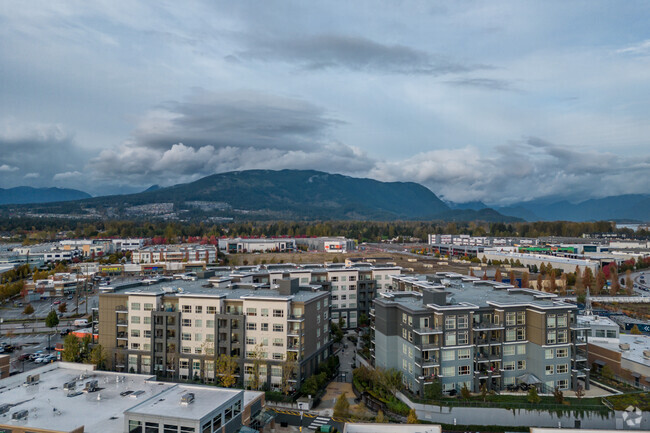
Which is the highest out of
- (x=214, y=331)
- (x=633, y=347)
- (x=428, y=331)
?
(x=428, y=331)

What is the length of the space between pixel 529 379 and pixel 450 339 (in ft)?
22.0

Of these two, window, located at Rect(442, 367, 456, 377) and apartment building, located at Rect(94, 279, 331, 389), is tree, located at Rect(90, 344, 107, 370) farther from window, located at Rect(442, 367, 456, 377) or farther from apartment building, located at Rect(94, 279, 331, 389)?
window, located at Rect(442, 367, 456, 377)

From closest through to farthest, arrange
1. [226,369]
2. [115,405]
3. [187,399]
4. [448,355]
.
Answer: [187,399] → [115,405] → [448,355] → [226,369]

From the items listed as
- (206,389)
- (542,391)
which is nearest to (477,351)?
(542,391)

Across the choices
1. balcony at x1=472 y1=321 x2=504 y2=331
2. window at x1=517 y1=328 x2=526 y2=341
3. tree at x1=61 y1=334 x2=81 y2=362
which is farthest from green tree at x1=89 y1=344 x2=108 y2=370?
window at x1=517 y1=328 x2=526 y2=341

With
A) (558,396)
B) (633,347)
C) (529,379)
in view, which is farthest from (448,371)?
(633,347)

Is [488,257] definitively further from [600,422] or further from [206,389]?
[206,389]

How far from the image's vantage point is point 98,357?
3572 cm

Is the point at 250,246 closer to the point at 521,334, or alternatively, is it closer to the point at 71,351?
the point at 71,351

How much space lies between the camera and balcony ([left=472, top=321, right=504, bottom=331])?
31.2 metres

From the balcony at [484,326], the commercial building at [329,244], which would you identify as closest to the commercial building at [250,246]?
the commercial building at [329,244]

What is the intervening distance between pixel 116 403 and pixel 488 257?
9531cm

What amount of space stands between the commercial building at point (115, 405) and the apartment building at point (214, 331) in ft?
20.7

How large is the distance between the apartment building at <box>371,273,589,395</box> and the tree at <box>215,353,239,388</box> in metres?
11.6
